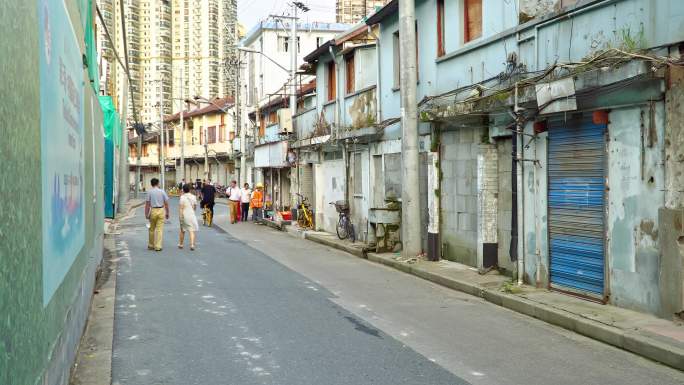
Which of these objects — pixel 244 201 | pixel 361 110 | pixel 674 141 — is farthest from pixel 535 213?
pixel 244 201

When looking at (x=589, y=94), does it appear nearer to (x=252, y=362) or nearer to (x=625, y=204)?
A: (x=625, y=204)

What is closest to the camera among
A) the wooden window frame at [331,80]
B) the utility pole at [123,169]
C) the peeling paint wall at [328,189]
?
the peeling paint wall at [328,189]

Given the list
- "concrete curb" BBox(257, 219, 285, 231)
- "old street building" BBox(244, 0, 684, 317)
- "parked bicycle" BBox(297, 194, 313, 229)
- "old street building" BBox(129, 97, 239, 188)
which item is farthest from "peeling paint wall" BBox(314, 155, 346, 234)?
"old street building" BBox(129, 97, 239, 188)

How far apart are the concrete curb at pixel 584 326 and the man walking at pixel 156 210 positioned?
24.7 ft

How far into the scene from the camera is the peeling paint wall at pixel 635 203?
877 centimetres

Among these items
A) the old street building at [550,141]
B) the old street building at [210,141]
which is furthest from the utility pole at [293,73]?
the old street building at [210,141]

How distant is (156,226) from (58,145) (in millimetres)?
12821

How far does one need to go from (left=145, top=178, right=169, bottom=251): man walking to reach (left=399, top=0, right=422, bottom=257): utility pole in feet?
19.6

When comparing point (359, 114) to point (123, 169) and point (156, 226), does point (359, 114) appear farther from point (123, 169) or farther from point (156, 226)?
point (123, 169)

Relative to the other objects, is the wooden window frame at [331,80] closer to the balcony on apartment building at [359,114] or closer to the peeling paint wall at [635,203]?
the balcony on apartment building at [359,114]

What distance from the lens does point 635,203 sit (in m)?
9.18

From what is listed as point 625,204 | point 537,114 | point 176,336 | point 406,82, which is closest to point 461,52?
point 406,82

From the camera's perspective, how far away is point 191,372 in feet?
→ 21.3

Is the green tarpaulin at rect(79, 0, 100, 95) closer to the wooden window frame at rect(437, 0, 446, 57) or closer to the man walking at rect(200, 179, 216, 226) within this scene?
the wooden window frame at rect(437, 0, 446, 57)
